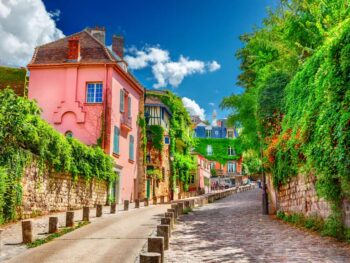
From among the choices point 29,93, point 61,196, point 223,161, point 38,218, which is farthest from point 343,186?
point 223,161

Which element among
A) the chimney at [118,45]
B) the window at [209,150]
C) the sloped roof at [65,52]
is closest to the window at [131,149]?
the sloped roof at [65,52]

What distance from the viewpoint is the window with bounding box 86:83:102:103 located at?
2645 centimetres

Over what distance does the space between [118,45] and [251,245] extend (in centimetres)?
2677

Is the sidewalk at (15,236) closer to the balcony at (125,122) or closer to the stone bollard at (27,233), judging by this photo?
the stone bollard at (27,233)

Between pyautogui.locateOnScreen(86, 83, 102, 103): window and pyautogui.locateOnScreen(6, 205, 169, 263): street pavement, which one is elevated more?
pyautogui.locateOnScreen(86, 83, 102, 103): window

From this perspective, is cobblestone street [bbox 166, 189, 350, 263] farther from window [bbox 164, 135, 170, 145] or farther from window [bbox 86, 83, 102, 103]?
window [bbox 164, 135, 170, 145]

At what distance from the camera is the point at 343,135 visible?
8883 mm

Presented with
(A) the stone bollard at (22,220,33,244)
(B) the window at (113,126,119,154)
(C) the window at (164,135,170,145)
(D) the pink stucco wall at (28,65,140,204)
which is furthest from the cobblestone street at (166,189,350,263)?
(C) the window at (164,135,170,145)

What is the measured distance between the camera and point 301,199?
1298 centimetres

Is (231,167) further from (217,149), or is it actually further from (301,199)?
(301,199)

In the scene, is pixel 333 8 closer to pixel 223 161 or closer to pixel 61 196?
pixel 61 196

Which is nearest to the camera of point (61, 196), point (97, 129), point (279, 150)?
point (279, 150)

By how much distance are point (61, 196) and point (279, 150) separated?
9.69 meters

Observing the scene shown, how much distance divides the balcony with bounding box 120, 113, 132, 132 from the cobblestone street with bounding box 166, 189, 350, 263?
15.1 metres
